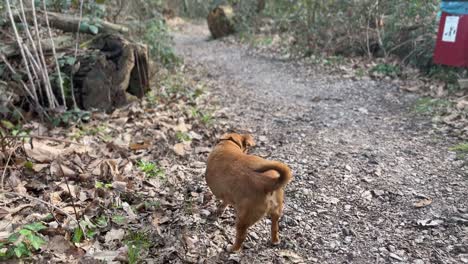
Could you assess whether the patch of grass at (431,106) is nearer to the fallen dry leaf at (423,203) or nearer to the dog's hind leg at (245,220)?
the fallen dry leaf at (423,203)

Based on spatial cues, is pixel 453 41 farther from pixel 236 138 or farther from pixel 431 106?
pixel 236 138

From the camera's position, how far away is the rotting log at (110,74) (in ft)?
18.2

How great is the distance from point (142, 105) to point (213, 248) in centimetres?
371

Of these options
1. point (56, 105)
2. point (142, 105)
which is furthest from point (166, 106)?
point (56, 105)

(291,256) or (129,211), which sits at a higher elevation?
(129,211)

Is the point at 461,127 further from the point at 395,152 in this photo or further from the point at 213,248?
the point at 213,248

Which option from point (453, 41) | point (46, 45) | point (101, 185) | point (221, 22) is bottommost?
point (101, 185)

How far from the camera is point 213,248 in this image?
2951 millimetres

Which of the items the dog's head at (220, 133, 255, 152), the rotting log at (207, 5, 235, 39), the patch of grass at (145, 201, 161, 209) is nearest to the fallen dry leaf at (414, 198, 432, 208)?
the dog's head at (220, 133, 255, 152)

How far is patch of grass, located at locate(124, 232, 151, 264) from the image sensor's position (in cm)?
255

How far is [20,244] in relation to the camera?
2322mm

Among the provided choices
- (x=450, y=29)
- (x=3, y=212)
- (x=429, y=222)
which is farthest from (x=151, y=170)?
(x=450, y=29)

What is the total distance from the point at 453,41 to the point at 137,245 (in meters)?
6.76

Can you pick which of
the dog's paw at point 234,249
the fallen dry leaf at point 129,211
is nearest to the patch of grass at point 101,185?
the fallen dry leaf at point 129,211
